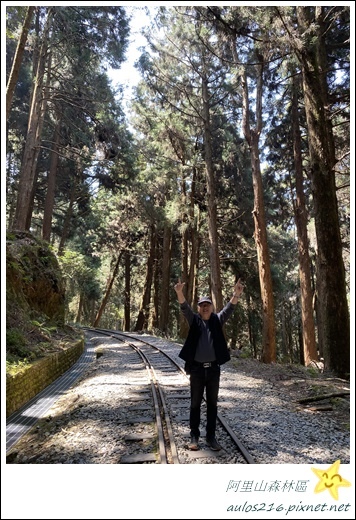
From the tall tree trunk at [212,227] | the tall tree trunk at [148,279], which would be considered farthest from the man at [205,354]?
the tall tree trunk at [148,279]

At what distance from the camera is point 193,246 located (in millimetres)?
21047

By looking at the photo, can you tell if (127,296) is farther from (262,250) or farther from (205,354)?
(205,354)

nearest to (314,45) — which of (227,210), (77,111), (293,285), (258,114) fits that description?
(258,114)

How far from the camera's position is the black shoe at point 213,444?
177 inches

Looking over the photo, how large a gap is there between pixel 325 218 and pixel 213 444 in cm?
568

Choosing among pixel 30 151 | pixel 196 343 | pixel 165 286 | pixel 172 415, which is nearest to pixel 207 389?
pixel 196 343

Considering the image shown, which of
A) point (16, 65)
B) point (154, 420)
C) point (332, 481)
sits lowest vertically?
point (154, 420)

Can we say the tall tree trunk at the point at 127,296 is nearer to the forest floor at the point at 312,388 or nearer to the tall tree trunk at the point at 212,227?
the tall tree trunk at the point at 212,227

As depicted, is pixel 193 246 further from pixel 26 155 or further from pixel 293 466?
pixel 293 466

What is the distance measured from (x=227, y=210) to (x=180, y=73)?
7.07 m

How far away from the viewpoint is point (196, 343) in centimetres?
442

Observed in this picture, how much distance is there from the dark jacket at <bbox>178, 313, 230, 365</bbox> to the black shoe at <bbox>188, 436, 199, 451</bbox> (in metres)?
0.97

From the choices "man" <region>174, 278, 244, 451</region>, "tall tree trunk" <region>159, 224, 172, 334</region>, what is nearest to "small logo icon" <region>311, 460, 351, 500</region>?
"man" <region>174, 278, 244, 451</region>

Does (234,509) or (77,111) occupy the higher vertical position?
(77,111)
